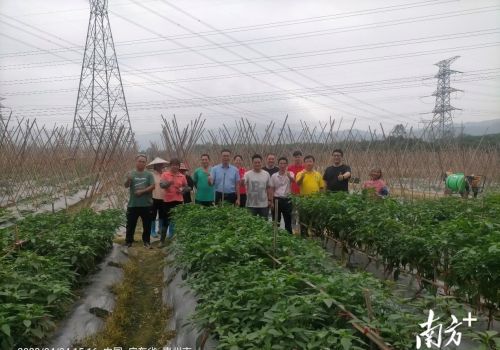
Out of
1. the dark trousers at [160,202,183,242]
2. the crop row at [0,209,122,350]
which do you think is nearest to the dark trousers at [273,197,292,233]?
the dark trousers at [160,202,183,242]

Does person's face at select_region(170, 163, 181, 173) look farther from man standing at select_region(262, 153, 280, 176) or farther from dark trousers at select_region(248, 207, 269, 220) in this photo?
man standing at select_region(262, 153, 280, 176)

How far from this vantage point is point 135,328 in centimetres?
471

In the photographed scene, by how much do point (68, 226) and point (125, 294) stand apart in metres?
1.12

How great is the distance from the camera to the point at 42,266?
4.02m

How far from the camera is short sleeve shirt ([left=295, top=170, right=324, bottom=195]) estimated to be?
25.3 ft

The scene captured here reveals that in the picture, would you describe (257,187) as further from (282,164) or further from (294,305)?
(294,305)

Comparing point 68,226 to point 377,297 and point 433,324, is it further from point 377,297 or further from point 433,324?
point 433,324

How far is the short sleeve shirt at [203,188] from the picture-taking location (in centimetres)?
791

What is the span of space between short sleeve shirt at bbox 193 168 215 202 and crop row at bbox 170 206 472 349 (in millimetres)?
4159

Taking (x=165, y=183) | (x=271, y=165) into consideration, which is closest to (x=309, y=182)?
(x=271, y=165)

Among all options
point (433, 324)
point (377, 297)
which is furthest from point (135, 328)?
point (433, 324)

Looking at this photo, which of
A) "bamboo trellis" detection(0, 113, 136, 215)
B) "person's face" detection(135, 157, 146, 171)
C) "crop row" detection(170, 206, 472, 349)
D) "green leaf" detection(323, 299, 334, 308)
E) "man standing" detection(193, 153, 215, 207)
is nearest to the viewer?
"crop row" detection(170, 206, 472, 349)

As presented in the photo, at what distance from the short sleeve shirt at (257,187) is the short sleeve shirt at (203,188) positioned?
3.18ft

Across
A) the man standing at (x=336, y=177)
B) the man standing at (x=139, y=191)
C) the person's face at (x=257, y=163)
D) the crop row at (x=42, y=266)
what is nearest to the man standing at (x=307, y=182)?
the man standing at (x=336, y=177)
